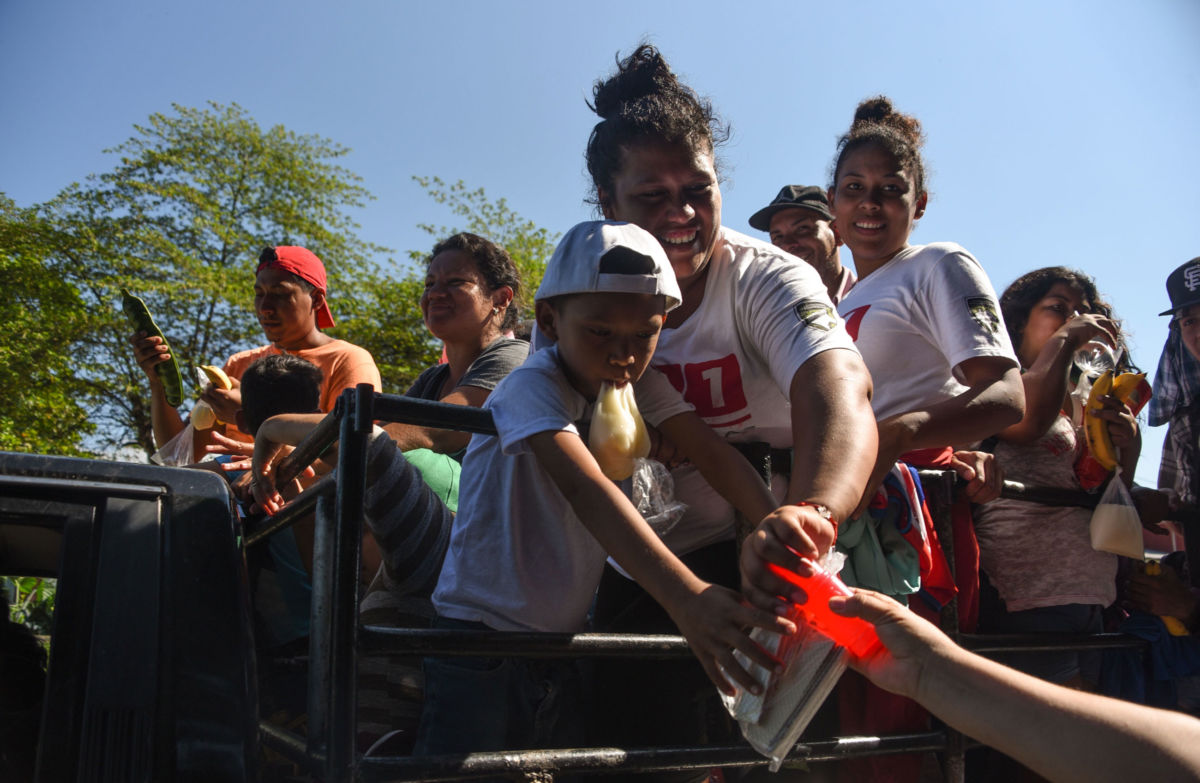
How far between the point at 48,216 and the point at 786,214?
14.3 meters

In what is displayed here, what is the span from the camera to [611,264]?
1788 millimetres

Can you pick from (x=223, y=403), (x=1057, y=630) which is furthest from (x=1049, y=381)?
(x=223, y=403)

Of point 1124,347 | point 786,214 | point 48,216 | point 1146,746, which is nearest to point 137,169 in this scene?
point 48,216

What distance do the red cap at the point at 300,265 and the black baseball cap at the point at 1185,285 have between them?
3529mm

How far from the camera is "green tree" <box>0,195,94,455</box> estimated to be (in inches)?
511

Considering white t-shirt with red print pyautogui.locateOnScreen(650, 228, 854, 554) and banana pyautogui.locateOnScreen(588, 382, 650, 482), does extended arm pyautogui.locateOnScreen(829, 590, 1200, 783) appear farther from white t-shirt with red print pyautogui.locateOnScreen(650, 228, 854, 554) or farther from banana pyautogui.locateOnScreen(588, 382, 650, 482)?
white t-shirt with red print pyautogui.locateOnScreen(650, 228, 854, 554)

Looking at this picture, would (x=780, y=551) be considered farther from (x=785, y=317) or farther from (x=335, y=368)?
(x=335, y=368)

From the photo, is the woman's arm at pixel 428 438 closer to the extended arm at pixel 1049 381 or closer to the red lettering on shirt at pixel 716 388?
the red lettering on shirt at pixel 716 388

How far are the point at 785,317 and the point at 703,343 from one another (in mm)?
241

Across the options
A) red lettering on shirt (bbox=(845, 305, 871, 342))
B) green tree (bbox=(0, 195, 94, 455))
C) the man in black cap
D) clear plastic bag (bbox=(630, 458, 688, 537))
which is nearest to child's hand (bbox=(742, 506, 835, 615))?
clear plastic bag (bbox=(630, 458, 688, 537))

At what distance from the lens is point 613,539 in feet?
4.91

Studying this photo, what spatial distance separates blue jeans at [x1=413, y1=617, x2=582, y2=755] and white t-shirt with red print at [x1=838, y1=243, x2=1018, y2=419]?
1.21 meters

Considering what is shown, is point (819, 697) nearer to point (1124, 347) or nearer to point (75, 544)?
point (75, 544)

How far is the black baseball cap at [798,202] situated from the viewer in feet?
13.1
